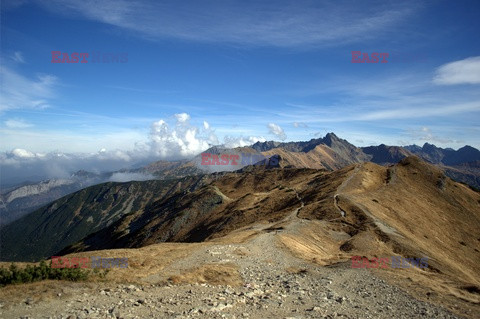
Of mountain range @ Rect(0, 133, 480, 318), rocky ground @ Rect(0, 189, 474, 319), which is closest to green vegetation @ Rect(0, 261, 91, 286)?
rocky ground @ Rect(0, 189, 474, 319)

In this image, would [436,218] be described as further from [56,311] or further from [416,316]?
[56,311]

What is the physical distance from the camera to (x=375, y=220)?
6372 centimetres

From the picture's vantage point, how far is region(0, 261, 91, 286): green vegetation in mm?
21484

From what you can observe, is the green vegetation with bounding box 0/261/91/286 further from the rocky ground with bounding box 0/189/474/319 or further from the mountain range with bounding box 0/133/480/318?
A: the mountain range with bounding box 0/133/480/318

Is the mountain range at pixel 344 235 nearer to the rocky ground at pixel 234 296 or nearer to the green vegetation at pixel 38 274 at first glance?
the rocky ground at pixel 234 296

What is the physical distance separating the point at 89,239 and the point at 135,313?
8030 inches

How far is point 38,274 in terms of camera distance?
22891mm

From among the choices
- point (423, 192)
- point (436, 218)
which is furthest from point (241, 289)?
point (423, 192)

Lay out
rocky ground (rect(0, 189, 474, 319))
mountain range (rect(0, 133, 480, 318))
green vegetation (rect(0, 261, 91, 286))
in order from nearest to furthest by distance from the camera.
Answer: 1. rocky ground (rect(0, 189, 474, 319))
2. green vegetation (rect(0, 261, 91, 286))
3. mountain range (rect(0, 133, 480, 318))

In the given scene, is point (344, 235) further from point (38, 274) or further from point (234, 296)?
point (38, 274)

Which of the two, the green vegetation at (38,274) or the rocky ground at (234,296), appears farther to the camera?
the green vegetation at (38,274)

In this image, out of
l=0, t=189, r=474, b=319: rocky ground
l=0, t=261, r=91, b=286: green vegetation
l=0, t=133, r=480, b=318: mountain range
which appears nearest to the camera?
l=0, t=189, r=474, b=319: rocky ground

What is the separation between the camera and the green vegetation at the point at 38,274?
21484 millimetres

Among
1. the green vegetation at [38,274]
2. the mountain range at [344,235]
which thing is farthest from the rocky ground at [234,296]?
the green vegetation at [38,274]
